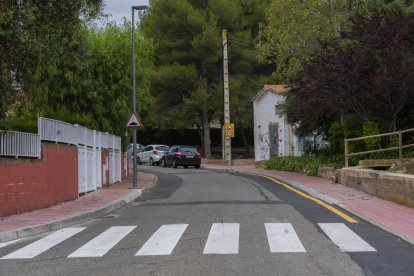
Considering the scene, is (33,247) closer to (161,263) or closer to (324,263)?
(161,263)

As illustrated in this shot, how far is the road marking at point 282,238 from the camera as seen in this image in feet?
30.5

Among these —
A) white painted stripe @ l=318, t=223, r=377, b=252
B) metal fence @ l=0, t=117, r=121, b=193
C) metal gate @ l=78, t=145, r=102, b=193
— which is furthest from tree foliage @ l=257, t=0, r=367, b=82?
white painted stripe @ l=318, t=223, r=377, b=252

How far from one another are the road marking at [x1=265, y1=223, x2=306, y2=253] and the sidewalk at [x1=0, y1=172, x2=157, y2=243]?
15.3ft

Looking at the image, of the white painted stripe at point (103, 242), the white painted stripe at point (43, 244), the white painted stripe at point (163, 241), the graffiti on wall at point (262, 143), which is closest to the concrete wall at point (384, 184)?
the white painted stripe at point (163, 241)

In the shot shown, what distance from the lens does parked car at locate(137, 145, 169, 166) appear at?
44.2 m

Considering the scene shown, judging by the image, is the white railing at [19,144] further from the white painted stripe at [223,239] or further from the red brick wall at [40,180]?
the white painted stripe at [223,239]

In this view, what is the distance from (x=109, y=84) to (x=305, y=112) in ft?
28.3

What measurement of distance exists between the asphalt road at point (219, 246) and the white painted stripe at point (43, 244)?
0.07ft

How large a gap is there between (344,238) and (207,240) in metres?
2.40

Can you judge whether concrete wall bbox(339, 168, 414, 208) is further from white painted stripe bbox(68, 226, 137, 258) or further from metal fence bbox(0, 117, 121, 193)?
metal fence bbox(0, 117, 121, 193)

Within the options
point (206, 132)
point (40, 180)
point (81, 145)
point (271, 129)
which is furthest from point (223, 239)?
point (206, 132)

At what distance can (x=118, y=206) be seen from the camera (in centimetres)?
1695

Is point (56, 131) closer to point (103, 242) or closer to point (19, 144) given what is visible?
point (19, 144)

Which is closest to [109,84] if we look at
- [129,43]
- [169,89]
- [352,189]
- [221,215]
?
[129,43]
